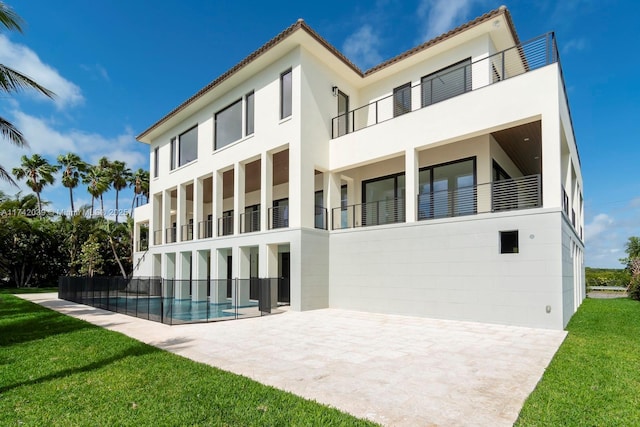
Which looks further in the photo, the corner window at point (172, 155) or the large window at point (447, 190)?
the corner window at point (172, 155)

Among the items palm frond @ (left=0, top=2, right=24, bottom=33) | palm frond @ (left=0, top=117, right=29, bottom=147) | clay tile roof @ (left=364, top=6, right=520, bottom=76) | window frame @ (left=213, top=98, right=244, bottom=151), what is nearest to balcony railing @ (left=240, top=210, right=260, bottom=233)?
window frame @ (left=213, top=98, right=244, bottom=151)

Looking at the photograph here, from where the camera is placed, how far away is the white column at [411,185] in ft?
42.1

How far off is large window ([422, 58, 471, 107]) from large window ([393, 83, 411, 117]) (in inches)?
28.8

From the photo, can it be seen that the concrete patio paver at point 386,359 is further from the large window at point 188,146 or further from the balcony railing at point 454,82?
the large window at point 188,146

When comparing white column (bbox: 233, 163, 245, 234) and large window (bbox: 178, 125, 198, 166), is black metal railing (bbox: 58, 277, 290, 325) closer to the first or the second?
white column (bbox: 233, 163, 245, 234)

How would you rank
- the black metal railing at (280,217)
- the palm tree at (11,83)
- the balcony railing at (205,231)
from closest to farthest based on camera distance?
the palm tree at (11,83)
the black metal railing at (280,217)
the balcony railing at (205,231)

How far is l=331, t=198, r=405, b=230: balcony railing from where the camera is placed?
48.6ft

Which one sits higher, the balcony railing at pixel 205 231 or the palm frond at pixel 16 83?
the palm frond at pixel 16 83

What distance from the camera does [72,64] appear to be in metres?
16.8

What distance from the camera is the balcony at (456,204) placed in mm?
11742

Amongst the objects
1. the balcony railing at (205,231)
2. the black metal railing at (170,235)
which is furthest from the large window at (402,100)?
the black metal railing at (170,235)

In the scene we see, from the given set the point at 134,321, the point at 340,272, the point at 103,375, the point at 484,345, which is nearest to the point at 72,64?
the point at 134,321

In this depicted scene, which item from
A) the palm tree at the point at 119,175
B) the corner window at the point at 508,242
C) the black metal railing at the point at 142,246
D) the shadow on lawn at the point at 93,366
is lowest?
the shadow on lawn at the point at 93,366

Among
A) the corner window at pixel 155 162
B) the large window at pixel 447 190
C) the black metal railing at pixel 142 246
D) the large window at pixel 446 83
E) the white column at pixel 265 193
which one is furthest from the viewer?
the black metal railing at pixel 142 246
